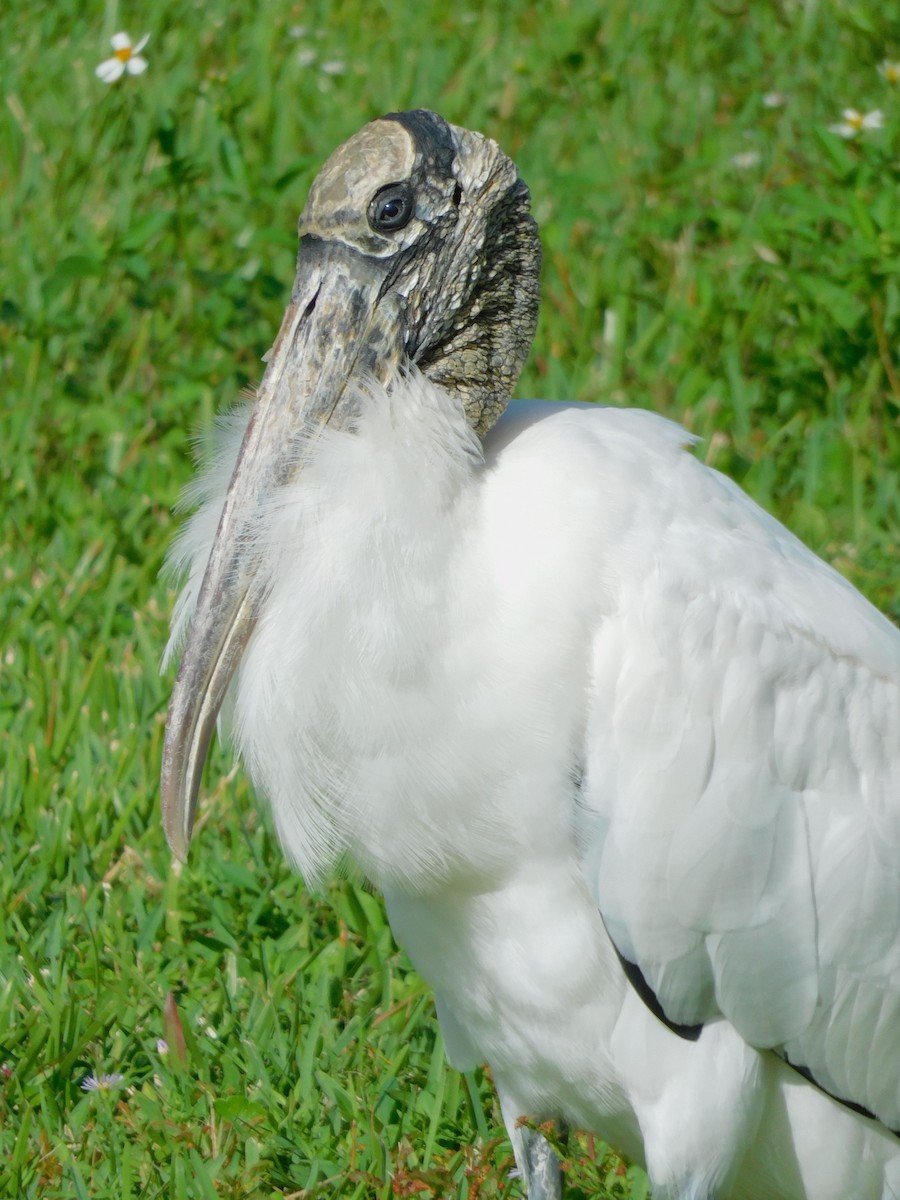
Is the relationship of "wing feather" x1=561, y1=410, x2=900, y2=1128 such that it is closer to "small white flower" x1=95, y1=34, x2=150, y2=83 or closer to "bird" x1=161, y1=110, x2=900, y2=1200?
"bird" x1=161, y1=110, x2=900, y2=1200

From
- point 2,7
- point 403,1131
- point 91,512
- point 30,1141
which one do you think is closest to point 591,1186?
point 403,1131

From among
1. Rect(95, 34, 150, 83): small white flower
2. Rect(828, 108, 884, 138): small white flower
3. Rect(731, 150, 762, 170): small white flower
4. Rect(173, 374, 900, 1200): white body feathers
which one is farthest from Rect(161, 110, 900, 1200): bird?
Rect(731, 150, 762, 170): small white flower

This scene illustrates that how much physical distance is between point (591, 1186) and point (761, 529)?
1.13 m

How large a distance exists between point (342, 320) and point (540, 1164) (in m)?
1.38

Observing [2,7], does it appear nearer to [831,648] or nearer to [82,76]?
[82,76]

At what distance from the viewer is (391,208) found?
8.32 ft

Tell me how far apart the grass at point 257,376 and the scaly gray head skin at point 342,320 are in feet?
2.31

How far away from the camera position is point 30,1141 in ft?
9.62

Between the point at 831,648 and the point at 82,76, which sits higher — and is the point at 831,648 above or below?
above

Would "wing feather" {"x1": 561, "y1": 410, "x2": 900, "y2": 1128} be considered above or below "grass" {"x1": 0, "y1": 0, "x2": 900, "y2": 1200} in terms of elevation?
above

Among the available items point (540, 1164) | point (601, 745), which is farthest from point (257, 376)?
point (601, 745)

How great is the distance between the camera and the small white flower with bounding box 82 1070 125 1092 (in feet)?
9.87

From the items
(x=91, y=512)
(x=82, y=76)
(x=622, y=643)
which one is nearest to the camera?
(x=622, y=643)

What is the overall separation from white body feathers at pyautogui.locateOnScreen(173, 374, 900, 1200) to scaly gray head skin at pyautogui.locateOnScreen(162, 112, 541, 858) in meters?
0.05
